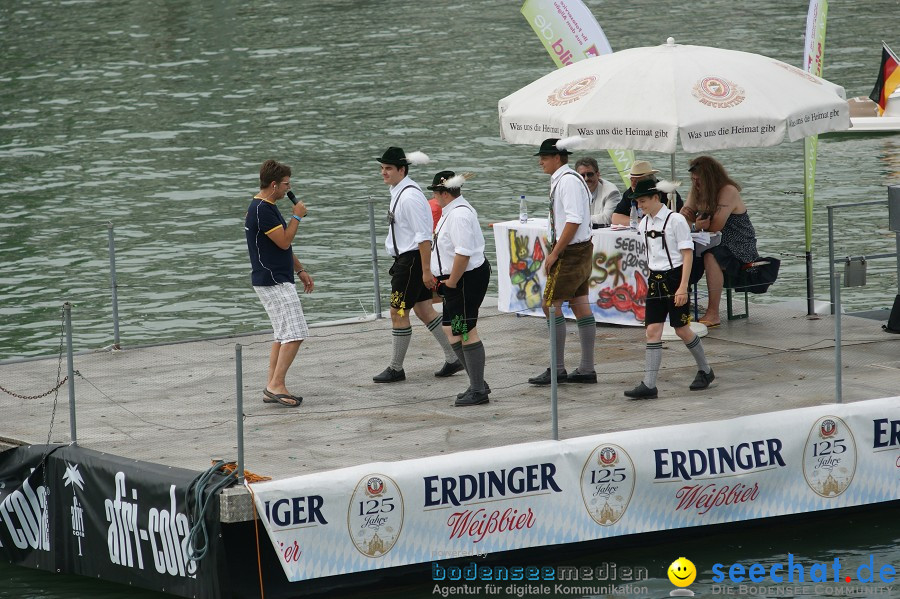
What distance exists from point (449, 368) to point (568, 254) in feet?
4.75

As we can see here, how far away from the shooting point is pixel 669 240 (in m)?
11.2

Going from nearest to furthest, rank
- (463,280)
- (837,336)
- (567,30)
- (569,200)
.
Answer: (837,336) < (463,280) < (569,200) < (567,30)

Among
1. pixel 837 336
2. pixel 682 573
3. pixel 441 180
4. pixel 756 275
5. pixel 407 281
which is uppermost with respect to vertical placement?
pixel 441 180

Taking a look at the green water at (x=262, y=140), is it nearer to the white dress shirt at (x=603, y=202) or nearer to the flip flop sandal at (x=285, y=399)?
the white dress shirt at (x=603, y=202)

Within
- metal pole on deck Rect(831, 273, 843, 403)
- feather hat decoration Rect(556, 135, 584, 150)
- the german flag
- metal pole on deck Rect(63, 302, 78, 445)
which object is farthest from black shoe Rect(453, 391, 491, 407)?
the german flag

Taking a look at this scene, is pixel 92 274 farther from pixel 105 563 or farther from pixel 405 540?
pixel 405 540

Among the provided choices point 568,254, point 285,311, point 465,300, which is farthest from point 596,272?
point 285,311

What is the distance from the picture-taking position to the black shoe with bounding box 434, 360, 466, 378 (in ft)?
40.3

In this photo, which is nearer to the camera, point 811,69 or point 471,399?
point 471,399

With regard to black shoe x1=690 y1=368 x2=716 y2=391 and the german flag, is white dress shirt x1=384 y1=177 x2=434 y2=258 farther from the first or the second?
the german flag

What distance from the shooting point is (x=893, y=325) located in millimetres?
12969

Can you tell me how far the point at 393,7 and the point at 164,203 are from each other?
19055 millimetres

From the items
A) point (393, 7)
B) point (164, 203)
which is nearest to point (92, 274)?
point (164, 203)

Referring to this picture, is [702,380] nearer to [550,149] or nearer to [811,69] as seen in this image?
[550,149]
